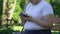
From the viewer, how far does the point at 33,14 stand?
70.9 inches

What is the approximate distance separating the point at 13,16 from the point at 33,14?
4.71m

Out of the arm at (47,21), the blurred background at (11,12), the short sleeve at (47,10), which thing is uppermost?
the short sleeve at (47,10)

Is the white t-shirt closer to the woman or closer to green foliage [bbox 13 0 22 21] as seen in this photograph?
the woman

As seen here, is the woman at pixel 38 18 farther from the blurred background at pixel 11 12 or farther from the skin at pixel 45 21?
the blurred background at pixel 11 12

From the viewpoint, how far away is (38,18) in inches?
69.9

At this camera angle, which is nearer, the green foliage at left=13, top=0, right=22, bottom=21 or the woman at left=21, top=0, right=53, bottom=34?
the woman at left=21, top=0, right=53, bottom=34

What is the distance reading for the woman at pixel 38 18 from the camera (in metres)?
1.73

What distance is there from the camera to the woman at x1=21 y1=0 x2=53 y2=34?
1729 millimetres

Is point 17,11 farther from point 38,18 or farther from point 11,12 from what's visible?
point 38,18

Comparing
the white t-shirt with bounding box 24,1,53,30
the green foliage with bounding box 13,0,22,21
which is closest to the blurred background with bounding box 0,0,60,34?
the green foliage with bounding box 13,0,22,21

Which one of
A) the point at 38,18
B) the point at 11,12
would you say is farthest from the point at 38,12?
the point at 11,12

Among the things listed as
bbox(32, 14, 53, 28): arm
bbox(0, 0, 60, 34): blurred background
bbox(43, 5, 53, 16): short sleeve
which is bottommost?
bbox(0, 0, 60, 34): blurred background

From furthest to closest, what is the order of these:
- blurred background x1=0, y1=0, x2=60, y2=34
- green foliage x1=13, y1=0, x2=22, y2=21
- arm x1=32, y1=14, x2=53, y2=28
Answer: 1. green foliage x1=13, y1=0, x2=22, y2=21
2. blurred background x1=0, y1=0, x2=60, y2=34
3. arm x1=32, y1=14, x2=53, y2=28

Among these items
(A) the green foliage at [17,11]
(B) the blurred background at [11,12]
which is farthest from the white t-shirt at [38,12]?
(A) the green foliage at [17,11]
